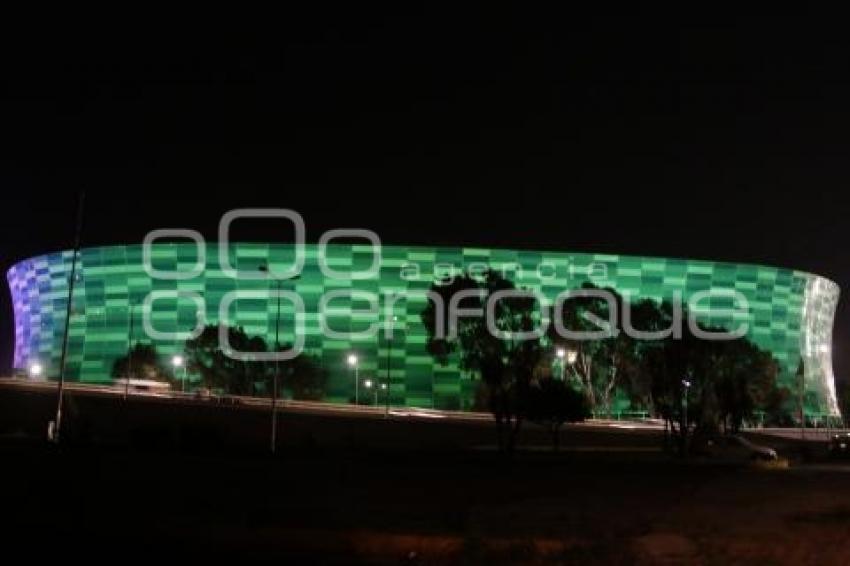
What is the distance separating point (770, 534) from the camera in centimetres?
1695

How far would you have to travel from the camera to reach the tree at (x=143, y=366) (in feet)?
370

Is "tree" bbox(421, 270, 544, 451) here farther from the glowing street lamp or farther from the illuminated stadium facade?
the illuminated stadium facade

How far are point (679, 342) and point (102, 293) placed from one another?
92.7 m

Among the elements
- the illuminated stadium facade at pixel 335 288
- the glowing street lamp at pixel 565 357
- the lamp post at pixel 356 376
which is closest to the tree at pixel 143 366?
Answer: the illuminated stadium facade at pixel 335 288

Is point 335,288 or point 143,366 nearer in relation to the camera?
point 143,366

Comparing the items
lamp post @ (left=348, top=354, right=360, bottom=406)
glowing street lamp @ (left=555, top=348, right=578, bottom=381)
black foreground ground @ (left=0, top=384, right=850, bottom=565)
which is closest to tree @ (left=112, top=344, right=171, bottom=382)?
lamp post @ (left=348, top=354, right=360, bottom=406)

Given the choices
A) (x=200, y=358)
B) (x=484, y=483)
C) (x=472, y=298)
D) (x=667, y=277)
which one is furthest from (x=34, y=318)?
(x=484, y=483)

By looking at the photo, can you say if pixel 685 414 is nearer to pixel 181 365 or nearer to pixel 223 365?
pixel 223 365

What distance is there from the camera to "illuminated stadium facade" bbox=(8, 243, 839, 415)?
120812 millimetres

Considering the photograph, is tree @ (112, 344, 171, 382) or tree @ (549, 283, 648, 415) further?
tree @ (112, 344, 171, 382)

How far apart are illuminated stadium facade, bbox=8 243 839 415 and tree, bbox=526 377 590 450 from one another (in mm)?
61549

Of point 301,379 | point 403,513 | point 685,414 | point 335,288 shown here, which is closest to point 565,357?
point 685,414

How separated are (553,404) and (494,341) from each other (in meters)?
6.42

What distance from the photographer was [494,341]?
50.0 metres
